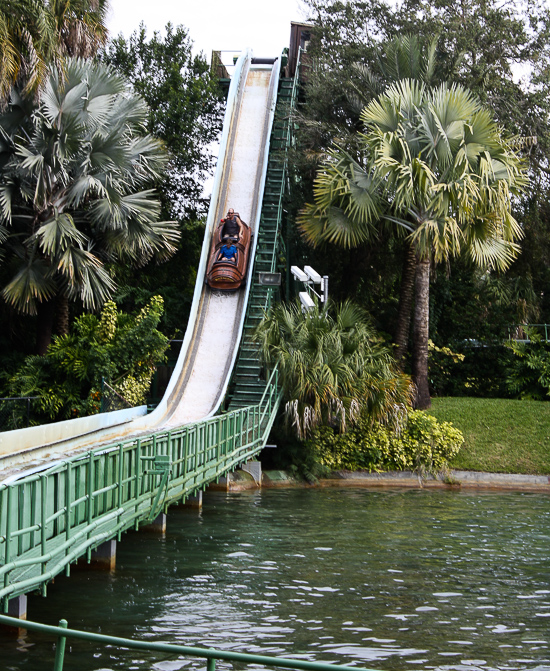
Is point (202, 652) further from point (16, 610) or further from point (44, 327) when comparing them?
point (44, 327)

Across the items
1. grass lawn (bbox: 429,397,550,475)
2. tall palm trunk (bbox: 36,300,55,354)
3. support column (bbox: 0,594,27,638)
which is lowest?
support column (bbox: 0,594,27,638)

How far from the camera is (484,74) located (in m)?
23.7

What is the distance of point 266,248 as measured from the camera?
2634 cm

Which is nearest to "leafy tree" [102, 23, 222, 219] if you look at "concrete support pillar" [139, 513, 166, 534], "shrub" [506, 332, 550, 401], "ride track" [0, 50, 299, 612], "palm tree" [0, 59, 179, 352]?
"ride track" [0, 50, 299, 612]

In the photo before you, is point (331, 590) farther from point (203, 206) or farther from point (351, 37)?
point (203, 206)

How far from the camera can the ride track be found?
812 cm

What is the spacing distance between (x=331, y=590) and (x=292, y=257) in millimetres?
18315

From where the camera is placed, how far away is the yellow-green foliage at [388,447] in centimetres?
2038

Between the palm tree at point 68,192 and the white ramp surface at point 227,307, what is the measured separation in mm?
2806

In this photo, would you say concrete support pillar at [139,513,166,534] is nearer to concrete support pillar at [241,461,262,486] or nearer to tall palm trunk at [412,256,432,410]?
concrete support pillar at [241,461,262,486]

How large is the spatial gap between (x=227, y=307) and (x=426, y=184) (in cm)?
711

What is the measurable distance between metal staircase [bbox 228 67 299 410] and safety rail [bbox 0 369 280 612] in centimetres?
584

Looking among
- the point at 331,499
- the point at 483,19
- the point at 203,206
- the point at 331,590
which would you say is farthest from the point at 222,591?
the point at 203,206

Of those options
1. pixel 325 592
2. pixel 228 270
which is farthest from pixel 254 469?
pixel 325 592
